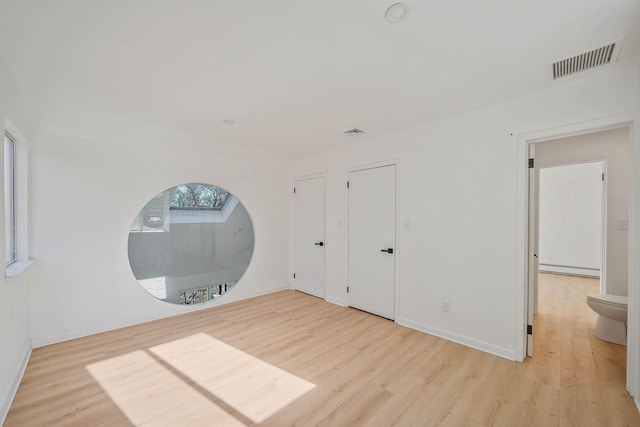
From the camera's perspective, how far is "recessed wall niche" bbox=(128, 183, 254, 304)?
3.53 metres

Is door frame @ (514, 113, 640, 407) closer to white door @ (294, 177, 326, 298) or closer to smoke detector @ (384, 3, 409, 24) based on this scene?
smoke detector @ (384, 3, 409, 24)

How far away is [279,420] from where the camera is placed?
70.2 inches

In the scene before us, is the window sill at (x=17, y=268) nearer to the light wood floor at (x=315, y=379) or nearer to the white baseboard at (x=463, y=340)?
the light wood floor at (x=315, y=379)

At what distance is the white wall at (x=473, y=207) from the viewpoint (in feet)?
7.64

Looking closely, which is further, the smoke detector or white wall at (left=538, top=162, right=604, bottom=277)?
white wall at (left=538, top=162, right=604, bottom=277)

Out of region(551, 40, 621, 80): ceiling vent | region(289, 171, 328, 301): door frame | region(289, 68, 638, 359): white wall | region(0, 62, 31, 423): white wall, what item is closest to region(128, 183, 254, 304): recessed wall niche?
region(289, 171, 328, 301): door frame

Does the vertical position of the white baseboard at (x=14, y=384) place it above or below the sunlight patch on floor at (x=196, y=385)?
above

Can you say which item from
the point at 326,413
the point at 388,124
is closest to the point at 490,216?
the point at 388,124

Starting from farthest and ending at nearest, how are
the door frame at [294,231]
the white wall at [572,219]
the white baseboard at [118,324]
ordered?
the white wall at [572,219]
the door frame at [294,231]
the white baseboard at [118,324]

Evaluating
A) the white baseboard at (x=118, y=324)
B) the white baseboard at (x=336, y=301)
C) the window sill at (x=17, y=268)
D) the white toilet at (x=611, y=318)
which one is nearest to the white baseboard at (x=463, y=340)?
the white baseboard at (x=336, y=301)

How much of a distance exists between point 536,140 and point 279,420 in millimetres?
3131

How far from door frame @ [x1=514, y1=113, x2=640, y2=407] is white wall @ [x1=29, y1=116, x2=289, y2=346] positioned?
12.4 ft

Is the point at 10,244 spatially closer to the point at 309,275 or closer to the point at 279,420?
the point at 279,420

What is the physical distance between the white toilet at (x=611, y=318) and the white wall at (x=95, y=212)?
4758 mm
